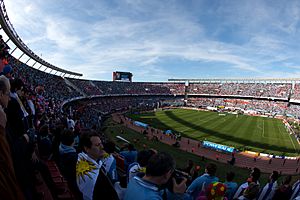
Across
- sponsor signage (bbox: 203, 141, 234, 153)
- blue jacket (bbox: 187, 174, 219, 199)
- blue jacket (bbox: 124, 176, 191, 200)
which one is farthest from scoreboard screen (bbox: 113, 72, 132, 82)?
blue jacket (bbox: 124, 176, 191, 200)

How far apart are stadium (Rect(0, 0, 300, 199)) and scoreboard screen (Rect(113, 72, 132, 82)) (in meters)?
0.43

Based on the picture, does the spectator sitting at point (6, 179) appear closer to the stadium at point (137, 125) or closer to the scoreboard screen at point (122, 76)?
the stadium at point (137, 125)

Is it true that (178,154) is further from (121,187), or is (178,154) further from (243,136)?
(121,187)

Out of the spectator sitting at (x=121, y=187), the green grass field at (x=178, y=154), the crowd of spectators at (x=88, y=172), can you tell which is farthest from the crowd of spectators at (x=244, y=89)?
the spectator sitting at (x=121, y=187)

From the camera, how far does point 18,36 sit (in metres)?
30.4

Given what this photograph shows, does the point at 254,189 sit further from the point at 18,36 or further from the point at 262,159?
the point at 18,36

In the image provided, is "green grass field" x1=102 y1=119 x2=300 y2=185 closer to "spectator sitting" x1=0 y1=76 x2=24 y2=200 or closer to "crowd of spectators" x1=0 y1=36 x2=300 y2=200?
"crowd of spectators" x1=0 y1=36 x2=300 y2=200

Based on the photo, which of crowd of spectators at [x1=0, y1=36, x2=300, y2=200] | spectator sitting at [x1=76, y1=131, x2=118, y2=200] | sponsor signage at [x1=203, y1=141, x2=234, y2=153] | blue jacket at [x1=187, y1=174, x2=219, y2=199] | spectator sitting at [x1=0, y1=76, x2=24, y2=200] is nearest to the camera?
spectator sitting at [x1=0, y1=76, x2=24, y2=200]

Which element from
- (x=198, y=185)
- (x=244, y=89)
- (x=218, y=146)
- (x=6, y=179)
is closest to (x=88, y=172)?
(x=6, y=179)

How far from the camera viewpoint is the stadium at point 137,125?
12.9ft

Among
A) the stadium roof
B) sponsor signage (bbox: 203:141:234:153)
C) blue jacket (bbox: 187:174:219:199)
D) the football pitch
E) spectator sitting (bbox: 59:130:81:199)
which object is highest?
the stadium roof

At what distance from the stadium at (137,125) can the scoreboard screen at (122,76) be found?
43 cm

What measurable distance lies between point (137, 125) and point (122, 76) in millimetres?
51876

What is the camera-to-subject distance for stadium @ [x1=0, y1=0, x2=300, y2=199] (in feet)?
12.9
